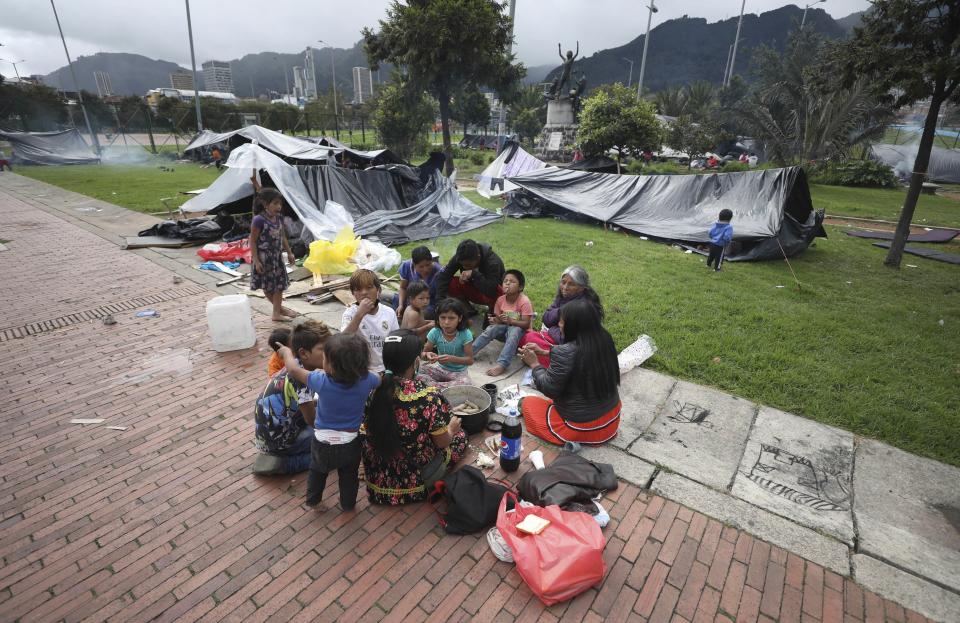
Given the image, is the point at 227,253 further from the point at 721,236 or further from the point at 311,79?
the point at 311,79

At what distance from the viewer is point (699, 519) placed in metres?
3.21

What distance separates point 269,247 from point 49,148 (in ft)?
106

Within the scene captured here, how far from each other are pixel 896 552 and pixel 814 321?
14.1ft

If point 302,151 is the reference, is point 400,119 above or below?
above

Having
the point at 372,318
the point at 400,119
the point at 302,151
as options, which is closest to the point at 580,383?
the point at 372,318

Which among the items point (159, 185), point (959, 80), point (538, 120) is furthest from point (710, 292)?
point (538, 120)

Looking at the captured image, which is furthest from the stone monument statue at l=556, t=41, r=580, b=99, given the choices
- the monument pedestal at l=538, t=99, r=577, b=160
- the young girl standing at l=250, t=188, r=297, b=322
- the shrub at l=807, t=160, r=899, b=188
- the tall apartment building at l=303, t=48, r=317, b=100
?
the tall apartment building at l=303, t=48, r=317, b=100

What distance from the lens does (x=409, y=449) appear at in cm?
307

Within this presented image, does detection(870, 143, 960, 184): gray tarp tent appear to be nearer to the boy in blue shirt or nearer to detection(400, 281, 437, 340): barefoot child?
the boy in blue shirt

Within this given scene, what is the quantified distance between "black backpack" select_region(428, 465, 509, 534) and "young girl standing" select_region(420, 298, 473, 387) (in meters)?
1.37

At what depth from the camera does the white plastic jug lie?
5.40 metres

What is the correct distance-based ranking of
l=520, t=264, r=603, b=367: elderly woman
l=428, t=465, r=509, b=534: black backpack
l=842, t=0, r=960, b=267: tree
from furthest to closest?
l=842, t=0, r=960, b=267: tree
l=520, t=264, r=603, b=367: elderly woman
l=428, t=465, r=509, b=534: black backpack

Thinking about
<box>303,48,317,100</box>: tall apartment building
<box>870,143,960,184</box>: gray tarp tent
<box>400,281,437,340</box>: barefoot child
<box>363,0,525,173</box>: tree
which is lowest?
<box>400,281,437,340</box>: barefoot child

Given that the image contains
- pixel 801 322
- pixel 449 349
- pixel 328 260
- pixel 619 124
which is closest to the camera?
pixel 449 349
